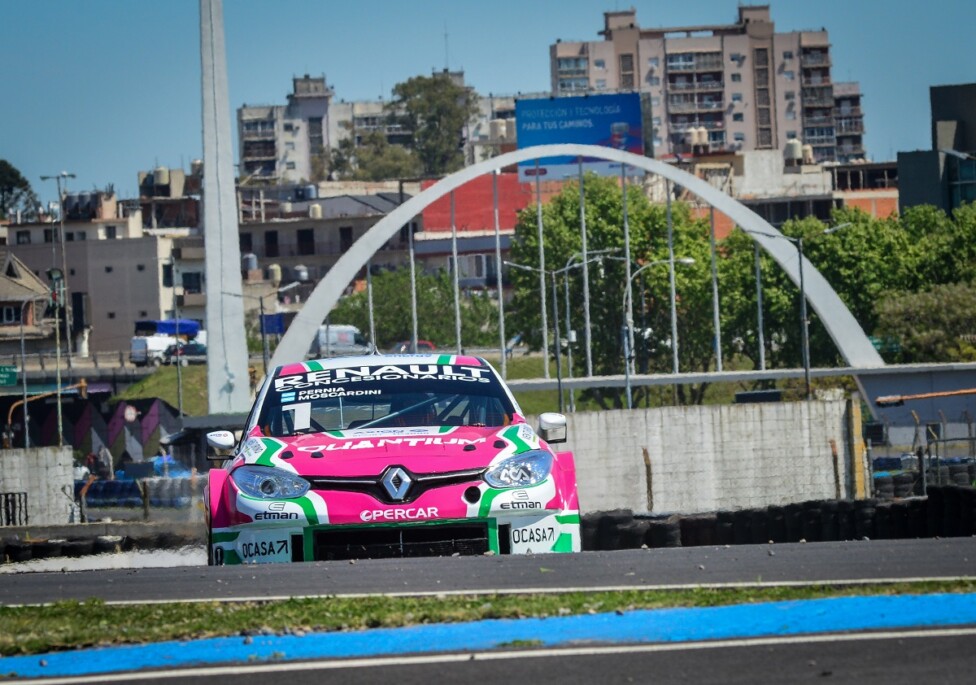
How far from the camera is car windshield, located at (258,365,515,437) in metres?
12.4

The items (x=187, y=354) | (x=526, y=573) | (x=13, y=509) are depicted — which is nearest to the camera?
(x=526, y=573)

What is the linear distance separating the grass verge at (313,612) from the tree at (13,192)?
19216 cm

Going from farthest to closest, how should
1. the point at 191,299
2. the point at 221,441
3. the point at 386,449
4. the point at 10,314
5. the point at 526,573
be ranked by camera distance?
the point at 191,299
the point at 10,314
the point at 221,441
the point at 386,449
the point at 526,573

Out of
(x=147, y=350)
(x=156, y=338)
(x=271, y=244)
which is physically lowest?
(x=147, y=350)

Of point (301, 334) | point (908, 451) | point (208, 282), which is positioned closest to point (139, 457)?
point (301, 334)

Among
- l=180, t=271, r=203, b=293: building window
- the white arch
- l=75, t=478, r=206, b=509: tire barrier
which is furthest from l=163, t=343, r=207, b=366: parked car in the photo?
l=75, t=478, r=206, b=509: tire barrier

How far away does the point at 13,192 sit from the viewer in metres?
198

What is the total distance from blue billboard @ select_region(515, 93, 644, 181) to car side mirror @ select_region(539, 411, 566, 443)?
9885cm

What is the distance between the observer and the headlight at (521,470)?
36.8ft

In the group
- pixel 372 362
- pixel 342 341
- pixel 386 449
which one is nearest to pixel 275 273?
pixel 342 341

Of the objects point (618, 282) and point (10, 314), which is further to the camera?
point (10, 314)

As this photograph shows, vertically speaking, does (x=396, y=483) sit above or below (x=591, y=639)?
above

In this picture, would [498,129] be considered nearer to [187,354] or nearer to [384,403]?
[187,354]

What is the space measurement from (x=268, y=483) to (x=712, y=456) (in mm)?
26013
